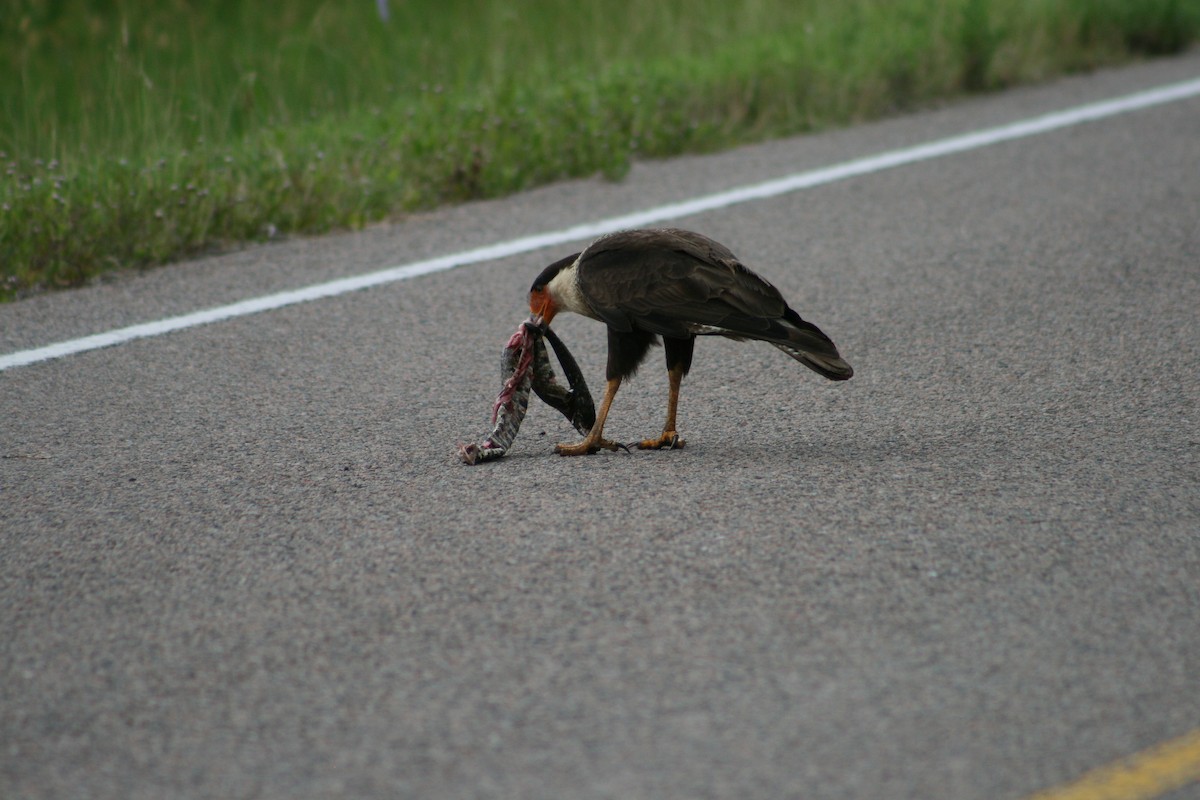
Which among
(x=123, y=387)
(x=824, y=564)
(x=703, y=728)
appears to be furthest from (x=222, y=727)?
(x=123, y=387)

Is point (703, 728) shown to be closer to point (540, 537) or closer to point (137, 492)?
point (540, 537)

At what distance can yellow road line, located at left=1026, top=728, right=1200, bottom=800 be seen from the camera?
95.4 inches

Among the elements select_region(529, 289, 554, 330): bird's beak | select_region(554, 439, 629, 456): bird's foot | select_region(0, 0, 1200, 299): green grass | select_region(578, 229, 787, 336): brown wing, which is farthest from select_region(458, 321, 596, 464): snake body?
select_region(0, 0, 1200, 299): green grass

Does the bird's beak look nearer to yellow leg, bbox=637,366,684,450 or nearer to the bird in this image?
the bird

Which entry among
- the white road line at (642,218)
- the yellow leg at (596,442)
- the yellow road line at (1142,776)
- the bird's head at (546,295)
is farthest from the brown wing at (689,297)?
the white road line at (642,218)

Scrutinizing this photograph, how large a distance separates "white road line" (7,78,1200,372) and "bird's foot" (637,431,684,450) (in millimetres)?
2128

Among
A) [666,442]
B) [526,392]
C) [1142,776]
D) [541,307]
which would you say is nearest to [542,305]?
[541,307]

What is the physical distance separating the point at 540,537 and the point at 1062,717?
140 cm

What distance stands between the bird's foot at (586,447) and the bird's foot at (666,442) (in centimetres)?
9

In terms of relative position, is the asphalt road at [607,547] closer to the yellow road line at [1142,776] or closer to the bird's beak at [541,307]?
the yellow road line at [1142,776]

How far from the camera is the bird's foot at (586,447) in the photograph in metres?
4.31

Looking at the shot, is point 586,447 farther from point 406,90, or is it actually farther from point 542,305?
point 406,90

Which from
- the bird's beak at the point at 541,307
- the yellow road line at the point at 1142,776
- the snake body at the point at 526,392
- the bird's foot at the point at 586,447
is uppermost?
the yellow road line at the point at 1142,776

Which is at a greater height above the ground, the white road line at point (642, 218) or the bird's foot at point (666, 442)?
the bird's foot at point (666, 442)
